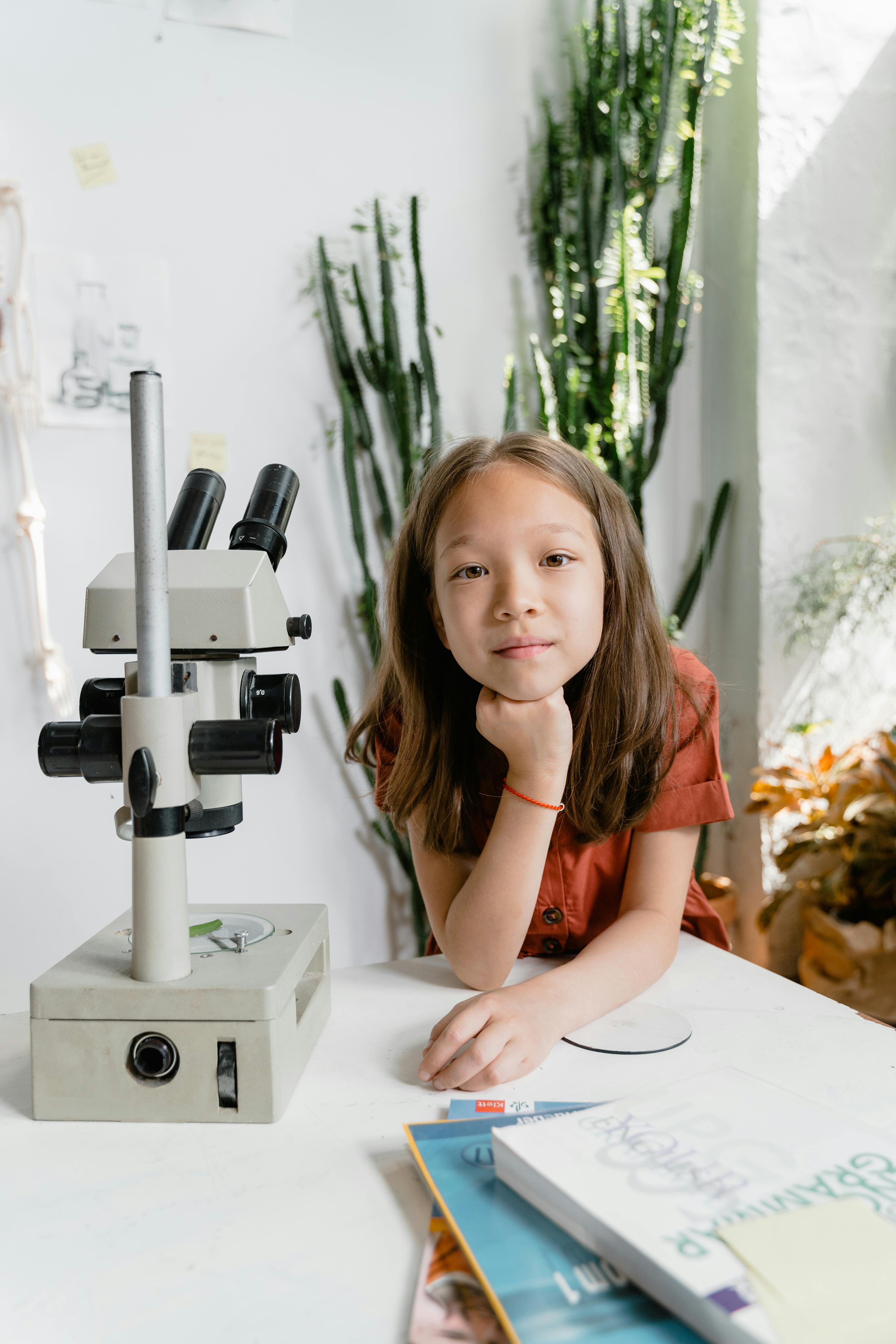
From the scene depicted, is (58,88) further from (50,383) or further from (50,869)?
(50,869)

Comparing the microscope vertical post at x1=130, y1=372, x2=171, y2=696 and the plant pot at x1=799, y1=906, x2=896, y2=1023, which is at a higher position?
the microscope vertical post at x1=130, y1=372, x2=171, y2=696

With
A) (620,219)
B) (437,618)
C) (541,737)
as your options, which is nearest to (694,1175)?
(541,737)

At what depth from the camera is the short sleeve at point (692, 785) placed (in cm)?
98

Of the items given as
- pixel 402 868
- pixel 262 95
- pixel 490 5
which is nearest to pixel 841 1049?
pixel 402 868

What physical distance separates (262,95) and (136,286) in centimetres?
48

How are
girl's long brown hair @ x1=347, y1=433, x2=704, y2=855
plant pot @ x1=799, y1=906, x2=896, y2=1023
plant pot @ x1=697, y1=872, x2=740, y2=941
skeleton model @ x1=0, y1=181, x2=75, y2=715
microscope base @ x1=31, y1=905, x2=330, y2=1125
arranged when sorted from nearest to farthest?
microscope base @ x1=31, y1=905, x2=330, y2=1125 → girl's long brown hair @ x1=347, y1=433, x2=704, y2=855 → skeleton model @ x1=0, y1=181, x2=75, y2=715 → plant pot @ x1=799, y1=906, x2=896, y2=1023 → plant pot @ x1=697, y1=872, x2=740, y2=941

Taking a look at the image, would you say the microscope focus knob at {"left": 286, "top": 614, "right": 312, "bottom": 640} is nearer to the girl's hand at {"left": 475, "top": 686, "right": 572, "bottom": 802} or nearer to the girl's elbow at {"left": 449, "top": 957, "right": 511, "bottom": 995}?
the girl's hand at {"left": 475, "top": 686, "right": 572, "bottom": 802}

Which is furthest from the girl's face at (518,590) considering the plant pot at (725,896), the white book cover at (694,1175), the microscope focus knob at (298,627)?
the plant pot at (725,896)

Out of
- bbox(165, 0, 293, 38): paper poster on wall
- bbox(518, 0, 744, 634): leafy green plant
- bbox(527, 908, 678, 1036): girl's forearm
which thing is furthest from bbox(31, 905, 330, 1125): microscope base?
bbox(165, 0, 293, 38): paper poster on wall

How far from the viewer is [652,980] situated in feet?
2.73

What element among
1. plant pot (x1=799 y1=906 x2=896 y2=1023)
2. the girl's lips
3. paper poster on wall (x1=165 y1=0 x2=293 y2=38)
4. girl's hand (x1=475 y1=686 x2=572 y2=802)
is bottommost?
plant pot (x1=799 y1=906 x2=896 y2=1023)

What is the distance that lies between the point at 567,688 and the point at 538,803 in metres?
0.20

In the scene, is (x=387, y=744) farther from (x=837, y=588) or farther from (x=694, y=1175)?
(x=837, y=588)

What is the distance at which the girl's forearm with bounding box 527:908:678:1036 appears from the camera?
73 centimetres
